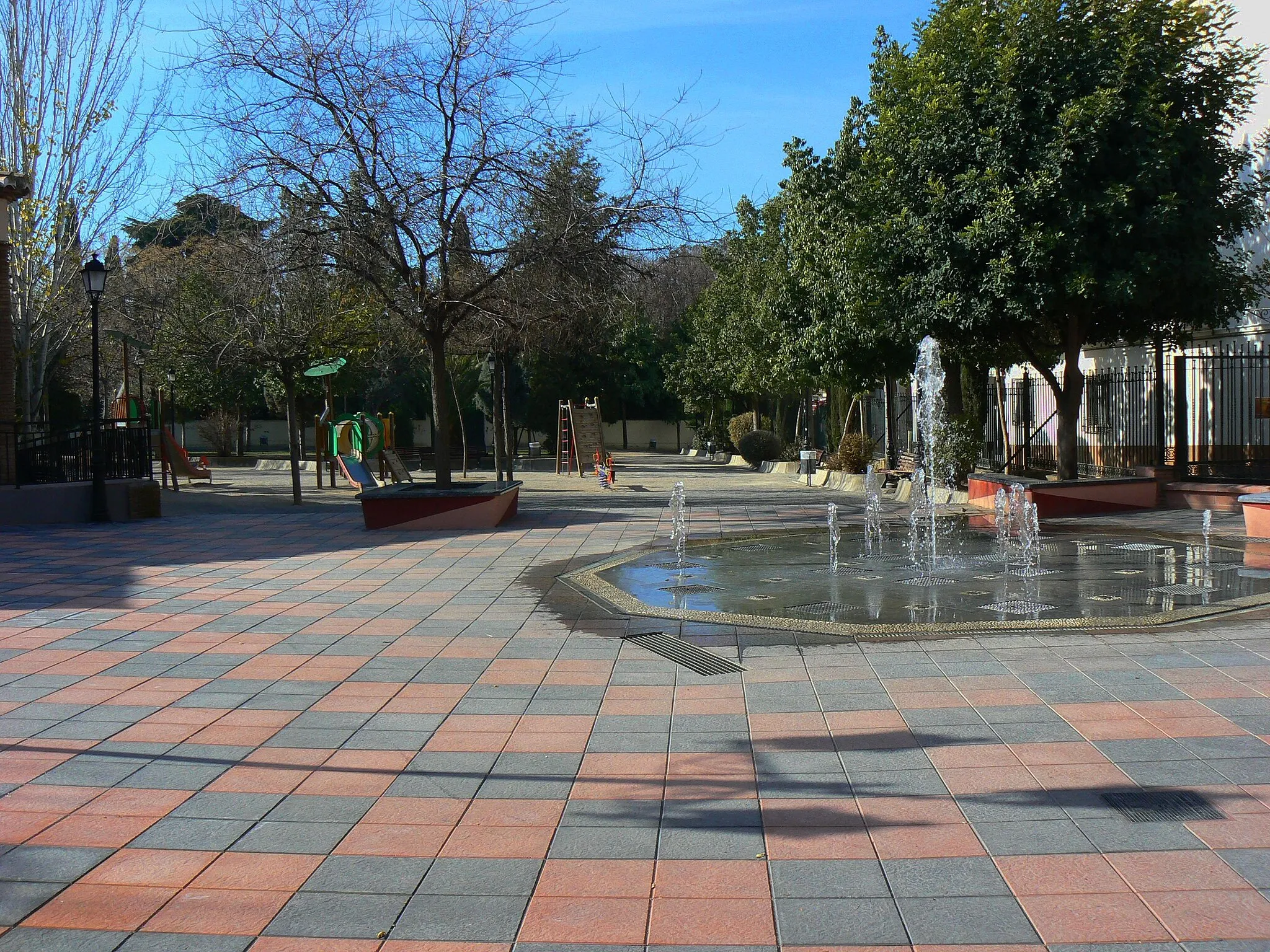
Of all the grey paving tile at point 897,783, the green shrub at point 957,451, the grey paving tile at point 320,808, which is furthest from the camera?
the green shrub at point 957,451

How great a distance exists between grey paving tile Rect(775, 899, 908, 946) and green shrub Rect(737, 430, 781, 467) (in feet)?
95.9

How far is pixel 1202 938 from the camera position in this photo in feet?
10.6

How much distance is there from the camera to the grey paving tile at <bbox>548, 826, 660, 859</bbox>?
395cm

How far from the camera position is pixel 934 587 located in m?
9.29

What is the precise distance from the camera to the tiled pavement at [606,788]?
3.45 metres

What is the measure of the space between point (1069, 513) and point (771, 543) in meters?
4.99

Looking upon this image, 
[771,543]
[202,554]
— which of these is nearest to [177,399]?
[202,554]

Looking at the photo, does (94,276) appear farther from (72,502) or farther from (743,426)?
(743,426)

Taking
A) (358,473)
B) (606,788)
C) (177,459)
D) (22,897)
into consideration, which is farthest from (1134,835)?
(177,459)

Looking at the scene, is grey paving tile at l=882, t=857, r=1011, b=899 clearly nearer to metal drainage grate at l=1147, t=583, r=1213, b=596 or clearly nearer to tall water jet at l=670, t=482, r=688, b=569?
metal drainage grate at l=1147, t=583, r=1213, b=596

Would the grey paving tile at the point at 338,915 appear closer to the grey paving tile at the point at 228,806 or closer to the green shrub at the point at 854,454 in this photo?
the grey paving tile at the point at 228,806

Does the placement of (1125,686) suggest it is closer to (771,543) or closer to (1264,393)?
(771,543)

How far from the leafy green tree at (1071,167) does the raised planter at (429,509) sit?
21.6 feet

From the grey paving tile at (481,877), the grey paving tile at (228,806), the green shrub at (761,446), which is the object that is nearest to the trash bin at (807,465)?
the green shrub at (761,446)
